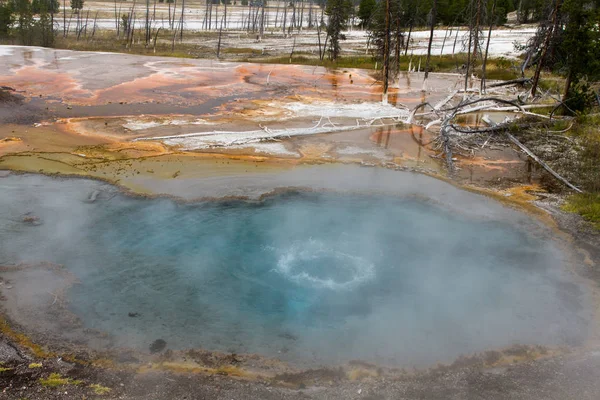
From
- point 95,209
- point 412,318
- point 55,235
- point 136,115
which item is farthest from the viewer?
point 136,115

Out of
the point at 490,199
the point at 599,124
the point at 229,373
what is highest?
the point at 599,124

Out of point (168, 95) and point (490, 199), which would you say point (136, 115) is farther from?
point (490, 199)

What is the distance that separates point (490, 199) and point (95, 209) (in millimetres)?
10336

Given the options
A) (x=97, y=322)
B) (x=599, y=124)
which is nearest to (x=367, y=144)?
(x=599, y=124)

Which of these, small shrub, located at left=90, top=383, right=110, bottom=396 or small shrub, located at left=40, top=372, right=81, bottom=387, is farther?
small shrub, located at left=40, top=372, right=81, bottom=387

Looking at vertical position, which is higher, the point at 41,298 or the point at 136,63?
the point at 136,63

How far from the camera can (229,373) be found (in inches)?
287

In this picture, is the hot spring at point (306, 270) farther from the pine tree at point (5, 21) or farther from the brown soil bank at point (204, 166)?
the pine tree at point (5, 21)

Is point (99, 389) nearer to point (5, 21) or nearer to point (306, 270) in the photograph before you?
point (306, 270)

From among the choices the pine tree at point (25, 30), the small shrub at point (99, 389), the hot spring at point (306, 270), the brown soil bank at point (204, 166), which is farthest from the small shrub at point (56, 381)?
the pine tree at point (25, 30)

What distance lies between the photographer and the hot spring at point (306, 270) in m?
8.30

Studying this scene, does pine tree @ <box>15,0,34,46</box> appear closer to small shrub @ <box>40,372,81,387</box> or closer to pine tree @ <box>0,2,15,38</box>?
pine tree @ <box>0,2,15,38</box>

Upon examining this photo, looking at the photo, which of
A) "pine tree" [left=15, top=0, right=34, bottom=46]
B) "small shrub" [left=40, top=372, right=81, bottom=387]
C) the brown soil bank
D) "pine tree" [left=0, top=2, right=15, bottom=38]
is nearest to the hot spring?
the brown soil bank

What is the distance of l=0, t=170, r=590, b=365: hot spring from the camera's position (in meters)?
8.30
